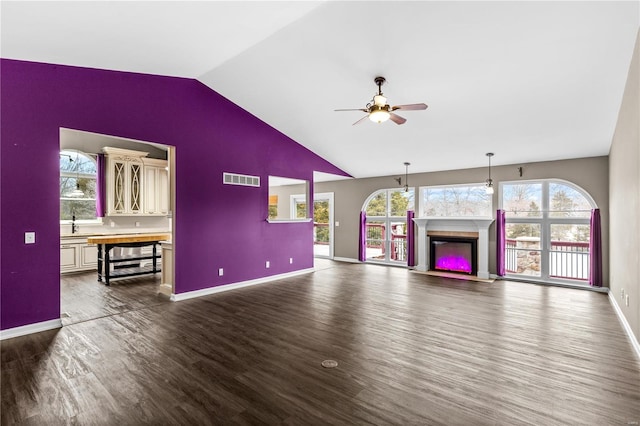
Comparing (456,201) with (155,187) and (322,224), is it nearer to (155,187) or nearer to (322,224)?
(322,224)

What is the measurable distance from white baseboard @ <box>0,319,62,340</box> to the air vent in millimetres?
3012

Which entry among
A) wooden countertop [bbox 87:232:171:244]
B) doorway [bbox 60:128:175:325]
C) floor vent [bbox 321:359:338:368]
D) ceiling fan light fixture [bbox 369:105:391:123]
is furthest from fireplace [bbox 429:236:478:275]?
wooden countertop [bbox 87:232:171:244]

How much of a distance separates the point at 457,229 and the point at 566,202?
2.10 m

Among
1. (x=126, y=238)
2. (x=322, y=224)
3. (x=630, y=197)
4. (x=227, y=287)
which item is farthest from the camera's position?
(x=322, y=224)

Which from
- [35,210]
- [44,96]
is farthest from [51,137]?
[35,210]

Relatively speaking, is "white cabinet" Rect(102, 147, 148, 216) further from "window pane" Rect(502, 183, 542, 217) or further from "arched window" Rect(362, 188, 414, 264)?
"window pane" Rect(502, 183, 542, 217)

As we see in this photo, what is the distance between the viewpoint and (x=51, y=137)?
3.68m

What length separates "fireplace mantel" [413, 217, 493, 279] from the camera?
692cm

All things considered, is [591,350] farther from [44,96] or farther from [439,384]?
[44,96]

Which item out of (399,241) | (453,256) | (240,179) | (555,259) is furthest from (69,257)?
(555,259)

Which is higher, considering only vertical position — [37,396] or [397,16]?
[397,16]

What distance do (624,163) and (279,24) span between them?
4386 mm

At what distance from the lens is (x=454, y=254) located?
748 cm

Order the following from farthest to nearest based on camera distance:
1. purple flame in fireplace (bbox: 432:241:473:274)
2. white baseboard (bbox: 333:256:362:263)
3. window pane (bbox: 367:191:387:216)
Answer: white baseboard (bbox: 333:256:362:263), window pane (bbox: 367:191:387:216), purple flame in fireplace (bbox: 432:241:473:274)
